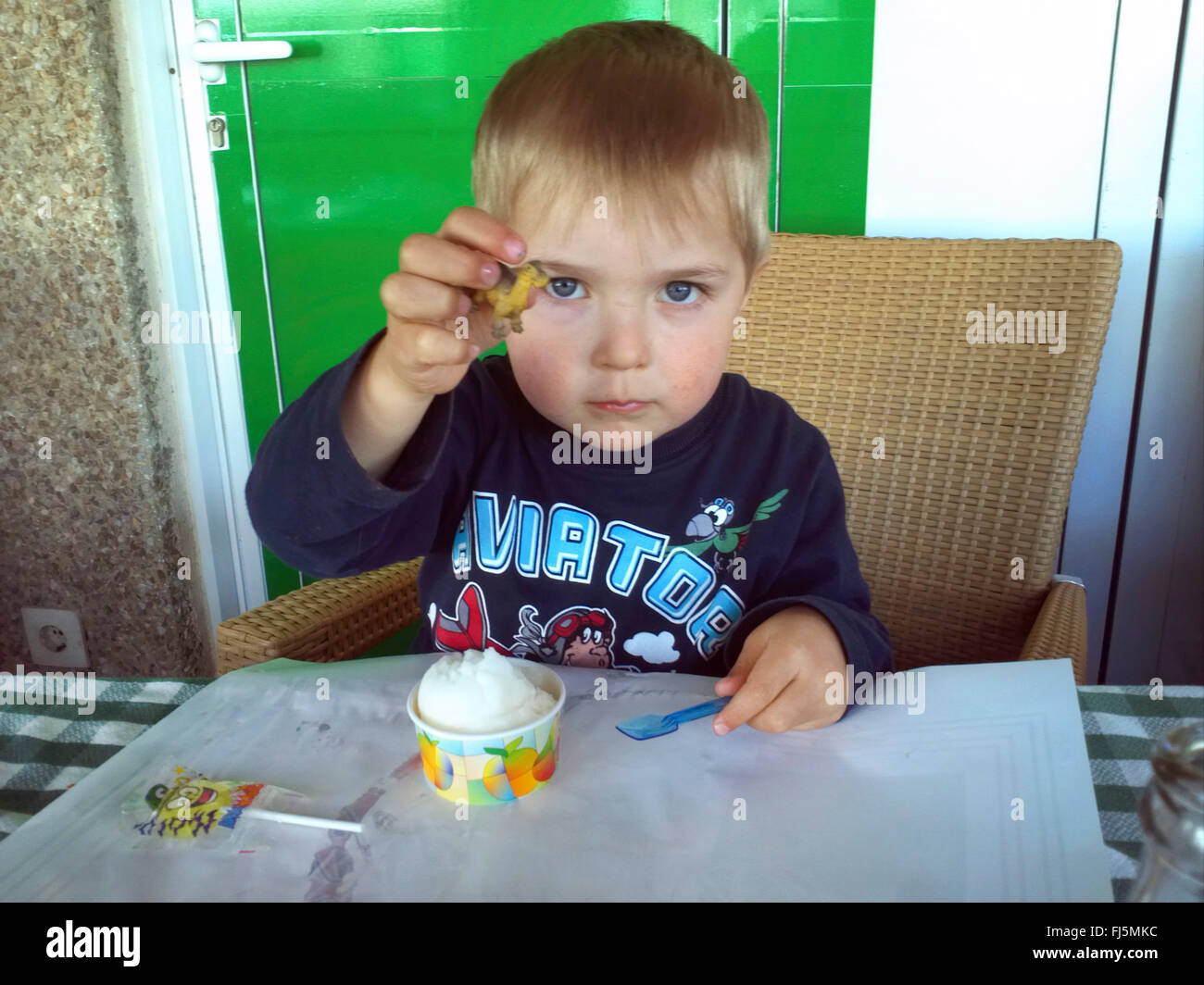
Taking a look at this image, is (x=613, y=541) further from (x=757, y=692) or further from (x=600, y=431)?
(x=757, y=692)

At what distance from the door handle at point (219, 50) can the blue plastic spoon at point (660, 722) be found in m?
1.02

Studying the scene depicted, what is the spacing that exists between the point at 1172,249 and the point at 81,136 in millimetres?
1345

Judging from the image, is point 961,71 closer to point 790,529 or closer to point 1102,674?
point 790,529

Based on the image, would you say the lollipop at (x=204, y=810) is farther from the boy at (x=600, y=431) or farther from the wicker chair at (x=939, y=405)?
the wicker chair at (x=939, y=405)

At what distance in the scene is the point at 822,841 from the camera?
0.40 metres

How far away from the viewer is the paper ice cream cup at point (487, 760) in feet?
1.37

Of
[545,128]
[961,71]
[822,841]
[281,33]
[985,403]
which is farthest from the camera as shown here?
[281,33]

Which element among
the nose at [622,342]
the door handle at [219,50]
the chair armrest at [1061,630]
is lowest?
the chair armrest at [1061,630]

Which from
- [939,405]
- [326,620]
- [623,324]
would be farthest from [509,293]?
[939,405]

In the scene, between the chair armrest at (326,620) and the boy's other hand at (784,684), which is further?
the chair armrest at (326,620)

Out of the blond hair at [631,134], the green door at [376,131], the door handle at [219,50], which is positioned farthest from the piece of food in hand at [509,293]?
the door handle at [219,50]

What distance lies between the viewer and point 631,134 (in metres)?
0.55

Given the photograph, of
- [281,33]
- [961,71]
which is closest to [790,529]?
[961,71]

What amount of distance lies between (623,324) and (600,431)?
105 mm
